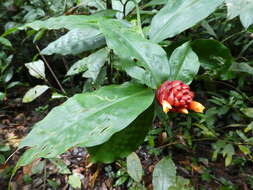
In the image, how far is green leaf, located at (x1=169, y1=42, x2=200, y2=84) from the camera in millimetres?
590

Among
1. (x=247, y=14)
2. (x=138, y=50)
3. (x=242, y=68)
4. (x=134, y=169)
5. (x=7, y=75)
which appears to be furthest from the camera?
(x=7, y=75)

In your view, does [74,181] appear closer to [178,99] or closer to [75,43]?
[75,43]

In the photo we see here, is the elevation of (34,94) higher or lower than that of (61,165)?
higher

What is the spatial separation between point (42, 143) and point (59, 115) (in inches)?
2.4

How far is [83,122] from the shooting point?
1.47 ft

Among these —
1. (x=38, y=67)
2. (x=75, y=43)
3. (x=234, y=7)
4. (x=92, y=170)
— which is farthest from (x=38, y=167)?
(x=234, y=7)

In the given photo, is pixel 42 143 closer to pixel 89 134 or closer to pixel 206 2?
pixel 89 134

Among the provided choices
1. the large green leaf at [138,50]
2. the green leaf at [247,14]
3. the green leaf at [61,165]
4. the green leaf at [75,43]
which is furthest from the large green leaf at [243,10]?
the green leaf at [61,165]

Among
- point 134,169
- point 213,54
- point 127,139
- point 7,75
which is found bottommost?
point 134,169

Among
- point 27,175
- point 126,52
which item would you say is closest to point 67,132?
point 126,52

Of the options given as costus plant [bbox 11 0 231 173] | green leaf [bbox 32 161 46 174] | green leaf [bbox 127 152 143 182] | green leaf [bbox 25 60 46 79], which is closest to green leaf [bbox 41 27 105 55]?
costus plant [bbox 11 0 231 173]

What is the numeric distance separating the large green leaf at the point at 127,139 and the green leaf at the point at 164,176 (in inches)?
13.7

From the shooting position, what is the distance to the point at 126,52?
54 cm

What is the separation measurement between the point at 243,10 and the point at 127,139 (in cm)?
48
